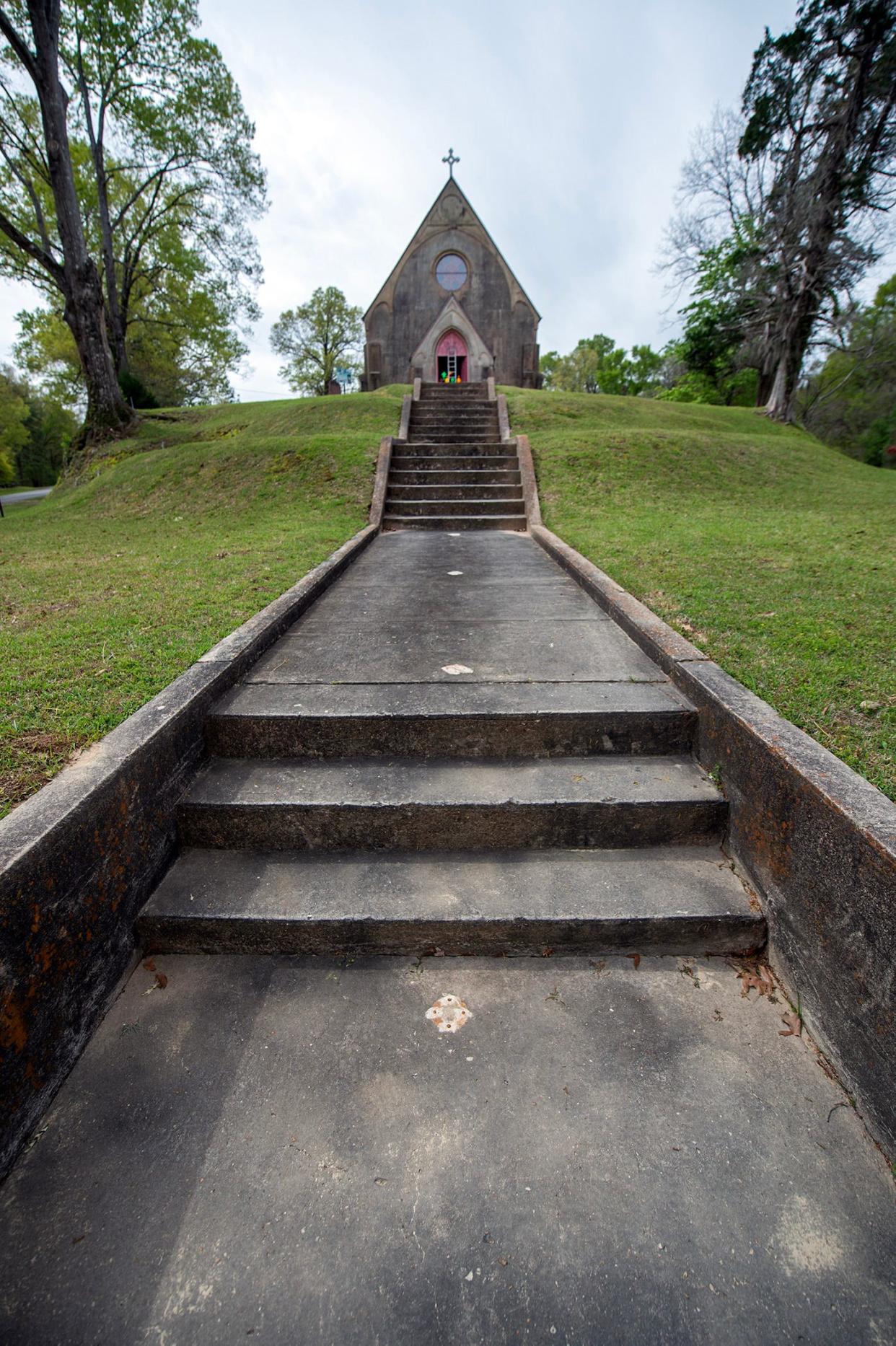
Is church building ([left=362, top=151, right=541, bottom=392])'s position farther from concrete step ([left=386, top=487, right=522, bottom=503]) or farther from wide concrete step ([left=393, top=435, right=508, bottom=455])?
concrete step ([left=386, top=487, right=522, bottom=503])

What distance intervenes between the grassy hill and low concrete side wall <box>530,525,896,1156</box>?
31 centimetres

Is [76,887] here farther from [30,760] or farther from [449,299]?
[449,299]

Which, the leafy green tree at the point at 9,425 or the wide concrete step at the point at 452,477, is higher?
the leafy green tree at the point at 9,425

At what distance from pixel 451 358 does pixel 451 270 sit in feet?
13.6

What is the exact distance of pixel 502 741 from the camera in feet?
9.86

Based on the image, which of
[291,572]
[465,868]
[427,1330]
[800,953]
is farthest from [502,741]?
[291,572]

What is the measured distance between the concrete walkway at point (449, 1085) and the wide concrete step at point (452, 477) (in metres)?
7.79

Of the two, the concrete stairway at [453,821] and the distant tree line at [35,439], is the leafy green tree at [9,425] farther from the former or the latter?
the concrete stairway at [453,821]

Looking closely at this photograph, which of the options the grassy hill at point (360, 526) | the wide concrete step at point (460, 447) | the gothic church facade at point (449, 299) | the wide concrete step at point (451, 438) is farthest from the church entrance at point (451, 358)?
the wide concrete step at point (460, 447)

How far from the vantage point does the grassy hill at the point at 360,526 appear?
306 cm

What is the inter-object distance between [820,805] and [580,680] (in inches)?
63.3

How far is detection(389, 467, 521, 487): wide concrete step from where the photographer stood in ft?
33.2

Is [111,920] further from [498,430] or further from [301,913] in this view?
[498,430]

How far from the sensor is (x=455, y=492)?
9.78 m
